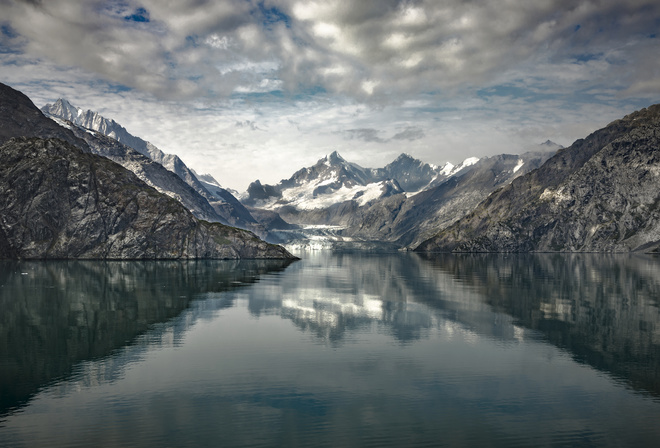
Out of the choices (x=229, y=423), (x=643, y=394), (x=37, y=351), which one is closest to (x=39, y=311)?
(x=37, y=351)

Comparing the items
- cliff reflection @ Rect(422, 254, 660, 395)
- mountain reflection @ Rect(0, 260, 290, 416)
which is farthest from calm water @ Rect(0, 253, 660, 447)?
cliff reflection @ Rect(422, 254, 660, 395)

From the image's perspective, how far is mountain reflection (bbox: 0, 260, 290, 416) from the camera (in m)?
58.3

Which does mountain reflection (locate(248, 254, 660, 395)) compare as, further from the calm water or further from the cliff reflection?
the calm water

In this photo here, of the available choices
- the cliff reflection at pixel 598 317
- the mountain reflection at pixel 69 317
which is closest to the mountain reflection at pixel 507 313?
the cliff reflection at pixel 598 317

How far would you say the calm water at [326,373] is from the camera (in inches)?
1604

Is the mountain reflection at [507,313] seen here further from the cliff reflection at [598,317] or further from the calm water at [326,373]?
the calm water at [326,373]

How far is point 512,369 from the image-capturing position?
61.1 meters

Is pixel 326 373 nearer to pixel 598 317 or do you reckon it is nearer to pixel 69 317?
pixel 69 317

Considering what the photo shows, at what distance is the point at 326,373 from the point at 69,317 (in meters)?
65.5

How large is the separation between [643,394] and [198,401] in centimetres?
4934

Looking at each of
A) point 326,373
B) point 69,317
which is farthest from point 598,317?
point 69,317

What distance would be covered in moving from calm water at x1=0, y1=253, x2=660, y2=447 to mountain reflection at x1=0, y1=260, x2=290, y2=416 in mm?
448

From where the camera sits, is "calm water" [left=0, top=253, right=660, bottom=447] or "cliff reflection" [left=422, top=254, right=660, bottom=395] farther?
"cliff reflection" [left=422, top=254, right=660, bottom=395]

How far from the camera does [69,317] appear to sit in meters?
95.5
